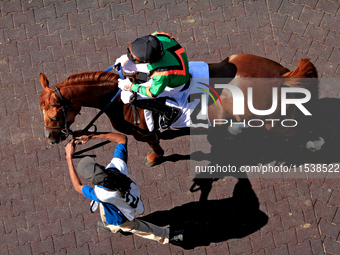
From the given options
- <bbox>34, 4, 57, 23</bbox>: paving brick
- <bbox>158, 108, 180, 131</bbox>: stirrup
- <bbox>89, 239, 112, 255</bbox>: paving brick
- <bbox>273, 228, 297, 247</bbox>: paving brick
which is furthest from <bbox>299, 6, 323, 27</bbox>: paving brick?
<bbox>89, 239, 112, 255</bbox>: paving brick

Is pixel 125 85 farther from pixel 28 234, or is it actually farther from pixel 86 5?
pixel 28 234

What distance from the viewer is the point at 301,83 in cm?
414

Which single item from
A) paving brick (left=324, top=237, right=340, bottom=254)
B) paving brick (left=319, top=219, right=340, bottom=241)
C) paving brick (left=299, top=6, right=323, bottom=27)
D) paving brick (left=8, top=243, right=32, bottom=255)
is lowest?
paving brick (left=324, top=237, right=340, bottom=254)

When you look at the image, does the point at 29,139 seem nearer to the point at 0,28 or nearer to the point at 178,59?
the point at 0,28

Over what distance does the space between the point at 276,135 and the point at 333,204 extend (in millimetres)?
1617

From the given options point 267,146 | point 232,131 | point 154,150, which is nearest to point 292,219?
point 267,146

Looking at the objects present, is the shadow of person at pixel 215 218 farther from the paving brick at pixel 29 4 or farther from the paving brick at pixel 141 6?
the paving brick at pixel 29 4

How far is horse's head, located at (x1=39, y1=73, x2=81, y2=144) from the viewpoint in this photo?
3537mm

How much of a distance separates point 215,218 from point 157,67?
3138 millimetres

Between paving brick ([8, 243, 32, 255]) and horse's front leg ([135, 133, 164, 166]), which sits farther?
paving brick ([8, 243, 32, 255])

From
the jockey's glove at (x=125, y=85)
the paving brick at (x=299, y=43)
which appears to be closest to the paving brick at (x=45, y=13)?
the jockey's glove at (x=125, y=85)

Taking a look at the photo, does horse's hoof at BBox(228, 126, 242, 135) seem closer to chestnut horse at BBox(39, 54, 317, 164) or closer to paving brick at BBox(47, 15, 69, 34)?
chestnut horse at BBox(39, 54, 317, 164)

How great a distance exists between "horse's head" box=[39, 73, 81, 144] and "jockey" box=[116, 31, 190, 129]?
0.72 m

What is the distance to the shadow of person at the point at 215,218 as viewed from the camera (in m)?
5.14
